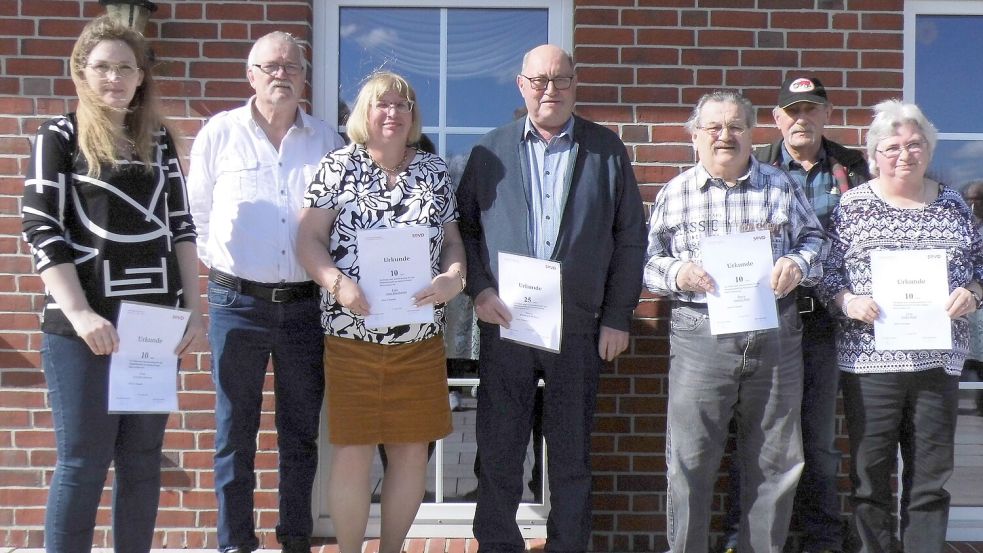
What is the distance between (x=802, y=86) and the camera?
147 inches

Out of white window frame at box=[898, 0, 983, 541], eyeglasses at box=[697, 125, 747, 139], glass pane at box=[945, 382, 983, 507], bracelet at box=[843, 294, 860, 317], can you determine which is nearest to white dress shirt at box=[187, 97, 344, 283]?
eyeglasses at box=[697, 125, 747, 139]

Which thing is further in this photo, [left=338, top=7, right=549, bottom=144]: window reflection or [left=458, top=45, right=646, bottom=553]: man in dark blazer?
[left=338, top=7, right=549, bottom=144]: window reflection

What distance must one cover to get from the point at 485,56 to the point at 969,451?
3.17m

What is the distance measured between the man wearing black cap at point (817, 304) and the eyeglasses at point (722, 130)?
589mm

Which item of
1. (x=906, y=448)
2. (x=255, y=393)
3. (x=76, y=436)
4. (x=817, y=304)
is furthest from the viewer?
(x=817, y=304)

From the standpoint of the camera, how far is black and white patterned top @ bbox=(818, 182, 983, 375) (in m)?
3.30

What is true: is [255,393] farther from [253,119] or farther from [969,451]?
[969,451]

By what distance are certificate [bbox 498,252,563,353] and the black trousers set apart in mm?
108

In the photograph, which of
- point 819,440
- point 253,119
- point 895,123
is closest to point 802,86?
point 895,123

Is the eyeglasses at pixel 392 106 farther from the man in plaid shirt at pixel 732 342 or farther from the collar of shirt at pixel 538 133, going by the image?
the man in plaid shirt at pixel 732 342

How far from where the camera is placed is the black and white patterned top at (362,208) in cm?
330

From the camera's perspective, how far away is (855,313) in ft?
10.8

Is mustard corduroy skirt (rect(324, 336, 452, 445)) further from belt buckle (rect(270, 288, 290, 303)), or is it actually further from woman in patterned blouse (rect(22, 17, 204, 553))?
woman in patterned blouse (rect(22, 17, 204, 553))

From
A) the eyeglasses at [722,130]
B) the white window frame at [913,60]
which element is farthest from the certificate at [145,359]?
the white window frame at [913,60]
